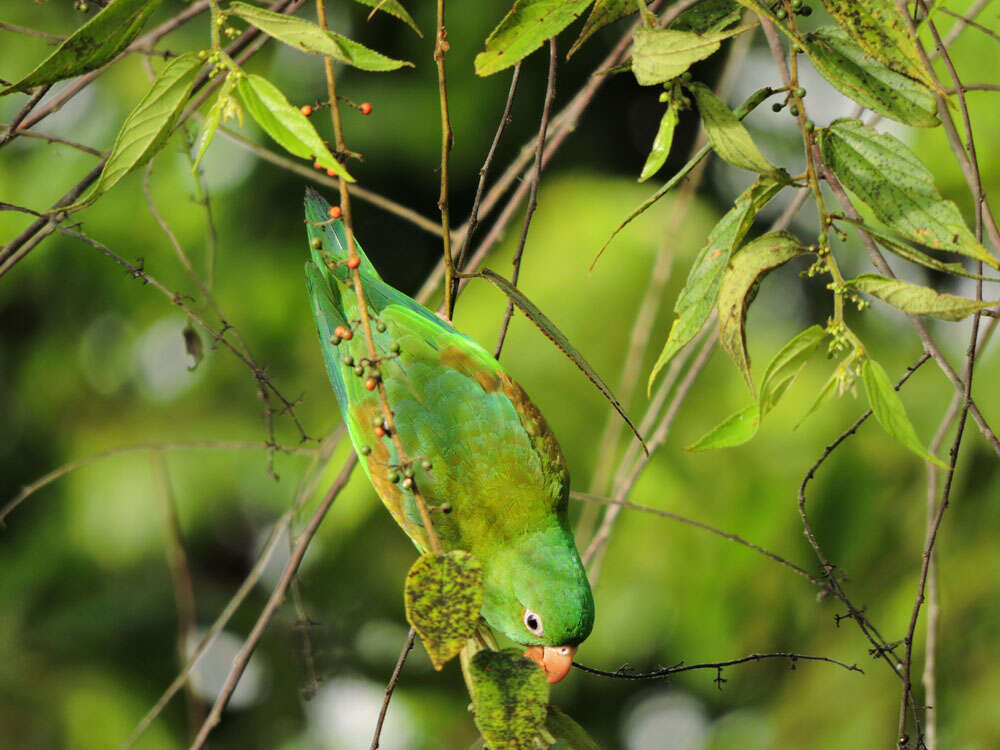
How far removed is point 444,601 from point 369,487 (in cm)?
214

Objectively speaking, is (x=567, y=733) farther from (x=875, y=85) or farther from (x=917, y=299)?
(x=875, y=85)

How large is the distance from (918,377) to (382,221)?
6.14 ft

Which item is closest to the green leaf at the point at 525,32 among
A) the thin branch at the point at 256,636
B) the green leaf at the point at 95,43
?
the green leaf at the point at 95,43

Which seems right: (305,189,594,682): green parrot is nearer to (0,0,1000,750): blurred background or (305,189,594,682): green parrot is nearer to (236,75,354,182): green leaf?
(236,75,354,182): green leaf

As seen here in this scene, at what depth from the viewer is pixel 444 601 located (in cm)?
72

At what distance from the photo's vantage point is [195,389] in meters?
3.21

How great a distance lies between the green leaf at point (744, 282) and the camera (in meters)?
0.86

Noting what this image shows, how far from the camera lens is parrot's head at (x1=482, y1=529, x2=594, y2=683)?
1416 millimetres

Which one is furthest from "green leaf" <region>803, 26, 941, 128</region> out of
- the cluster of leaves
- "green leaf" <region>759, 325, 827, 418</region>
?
"green leaf" <region>759, 325, 827, 418</region>

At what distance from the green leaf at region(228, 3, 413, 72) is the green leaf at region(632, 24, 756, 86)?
21 centimetres

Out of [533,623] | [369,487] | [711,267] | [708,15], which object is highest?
[369,487]

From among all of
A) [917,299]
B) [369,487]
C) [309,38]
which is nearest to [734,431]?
[917,299]

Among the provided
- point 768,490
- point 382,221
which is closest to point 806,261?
point 768,490

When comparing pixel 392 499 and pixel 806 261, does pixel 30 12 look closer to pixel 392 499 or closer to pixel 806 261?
pixel 392 499
